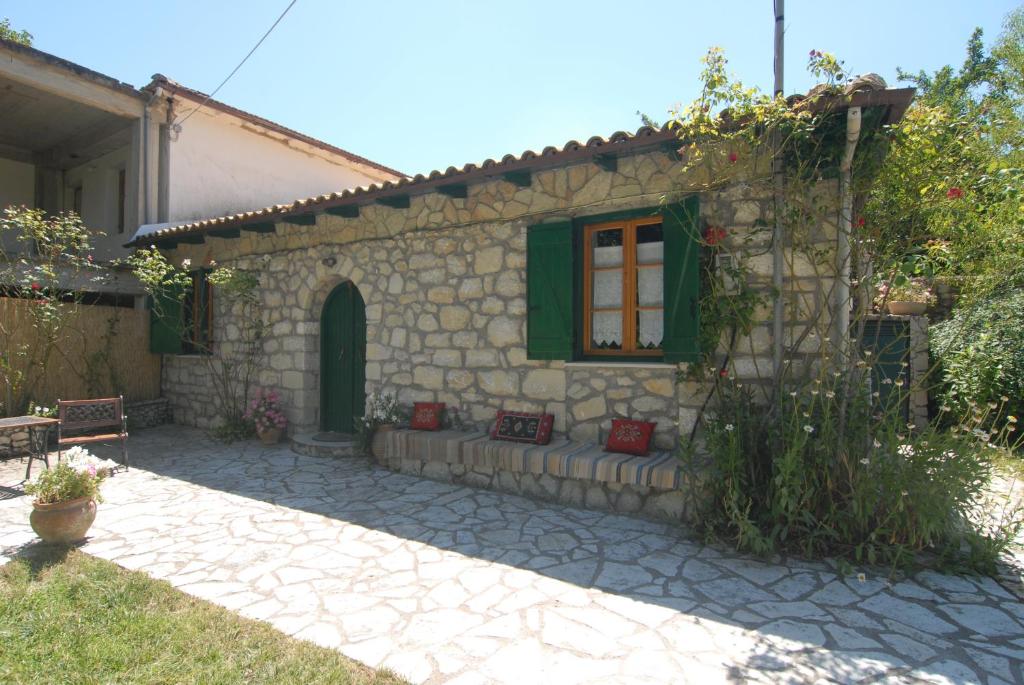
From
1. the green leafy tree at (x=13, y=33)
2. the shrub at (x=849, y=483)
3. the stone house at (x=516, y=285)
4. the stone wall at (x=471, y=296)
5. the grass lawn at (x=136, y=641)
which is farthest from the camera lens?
the green leafy tree at (x=13, y=33)

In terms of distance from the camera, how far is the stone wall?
15.7 ft

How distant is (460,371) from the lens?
6078 mm

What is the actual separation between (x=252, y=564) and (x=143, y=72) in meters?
8.73

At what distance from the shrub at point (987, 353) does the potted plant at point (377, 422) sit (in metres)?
6.65

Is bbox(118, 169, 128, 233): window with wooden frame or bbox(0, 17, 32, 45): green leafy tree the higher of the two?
bbox(0, 17, 32, 45): green leafy tree

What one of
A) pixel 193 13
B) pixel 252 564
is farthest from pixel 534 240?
pixel 193 13

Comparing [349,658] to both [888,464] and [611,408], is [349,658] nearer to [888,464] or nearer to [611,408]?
[611,408]

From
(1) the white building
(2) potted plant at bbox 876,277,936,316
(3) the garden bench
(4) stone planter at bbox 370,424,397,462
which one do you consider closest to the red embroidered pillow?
(4) stone planter at bbox 370,424,397,462

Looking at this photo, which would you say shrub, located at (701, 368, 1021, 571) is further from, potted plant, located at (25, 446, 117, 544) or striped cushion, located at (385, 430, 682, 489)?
potted plant, located at (25, 446, 117, 544)

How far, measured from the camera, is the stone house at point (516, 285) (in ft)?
15.2

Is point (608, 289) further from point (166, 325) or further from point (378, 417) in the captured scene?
point (166, 325)

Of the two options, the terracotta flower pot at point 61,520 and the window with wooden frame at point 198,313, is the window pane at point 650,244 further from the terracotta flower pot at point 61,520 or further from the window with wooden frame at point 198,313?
the window with wooden frame at point 198,313

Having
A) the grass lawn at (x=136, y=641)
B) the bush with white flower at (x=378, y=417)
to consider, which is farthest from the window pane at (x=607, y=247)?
the grass lawn at (x=136, y=641)

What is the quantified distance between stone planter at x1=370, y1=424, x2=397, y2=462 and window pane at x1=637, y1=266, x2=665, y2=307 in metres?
3.06
